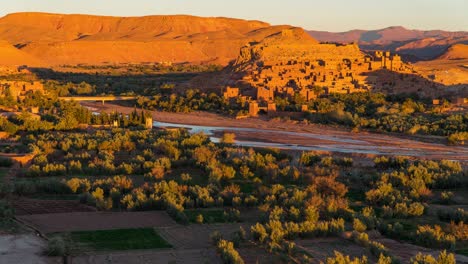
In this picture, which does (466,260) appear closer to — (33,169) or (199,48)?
(33,169)

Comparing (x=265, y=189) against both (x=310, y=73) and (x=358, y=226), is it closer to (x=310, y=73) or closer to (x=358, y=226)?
(x=358, y=226)

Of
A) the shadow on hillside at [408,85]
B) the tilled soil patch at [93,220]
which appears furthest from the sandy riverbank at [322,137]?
the shadow on hillside at [408,85]

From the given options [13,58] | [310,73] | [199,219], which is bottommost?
[199,219]

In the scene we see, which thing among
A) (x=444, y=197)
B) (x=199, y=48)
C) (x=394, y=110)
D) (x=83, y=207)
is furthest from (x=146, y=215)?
(x=199, y=48)

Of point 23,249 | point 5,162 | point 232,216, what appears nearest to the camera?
point 23,249

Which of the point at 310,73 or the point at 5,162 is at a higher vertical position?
the point at 310,73

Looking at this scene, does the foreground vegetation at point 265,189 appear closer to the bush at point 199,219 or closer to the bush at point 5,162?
the bush at point 199,219

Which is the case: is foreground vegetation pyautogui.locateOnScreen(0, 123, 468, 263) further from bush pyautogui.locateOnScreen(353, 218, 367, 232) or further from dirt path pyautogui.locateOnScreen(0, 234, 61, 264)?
dirt path pyautogui.locateOnScreen(0, 234, 61, 264)

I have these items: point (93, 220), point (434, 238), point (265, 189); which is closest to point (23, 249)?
point (93, 220)

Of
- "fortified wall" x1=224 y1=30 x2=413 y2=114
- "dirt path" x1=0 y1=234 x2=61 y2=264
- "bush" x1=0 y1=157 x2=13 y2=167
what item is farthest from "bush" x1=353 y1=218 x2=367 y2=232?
"fortified wall" x1=224 y1=30 x2=413 y2=114
